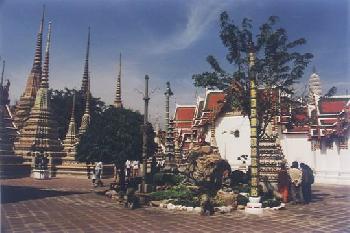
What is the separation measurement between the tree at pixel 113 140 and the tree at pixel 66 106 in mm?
33657

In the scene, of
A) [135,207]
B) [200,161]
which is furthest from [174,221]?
[200,161]

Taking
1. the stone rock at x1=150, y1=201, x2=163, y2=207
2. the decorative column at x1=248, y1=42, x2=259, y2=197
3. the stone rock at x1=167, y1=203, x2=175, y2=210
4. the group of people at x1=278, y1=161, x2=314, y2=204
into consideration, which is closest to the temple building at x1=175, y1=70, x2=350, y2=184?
the group of people at x1=278, y1=161, x2=314, y2=204

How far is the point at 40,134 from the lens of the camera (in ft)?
120

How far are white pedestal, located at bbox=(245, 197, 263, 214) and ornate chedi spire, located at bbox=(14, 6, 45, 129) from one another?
38.3 meters

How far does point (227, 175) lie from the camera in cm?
1902

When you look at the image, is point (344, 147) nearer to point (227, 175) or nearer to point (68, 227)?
point (227, 175)

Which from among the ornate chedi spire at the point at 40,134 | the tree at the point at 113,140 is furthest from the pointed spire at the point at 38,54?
the tree at the point at 113,140

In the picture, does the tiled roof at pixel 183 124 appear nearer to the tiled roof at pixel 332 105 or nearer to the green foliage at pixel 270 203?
the tiled roof at pixel 332 105

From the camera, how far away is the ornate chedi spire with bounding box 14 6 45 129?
47.1 meters

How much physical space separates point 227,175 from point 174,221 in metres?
7.81

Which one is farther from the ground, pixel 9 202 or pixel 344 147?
pixel 344 147

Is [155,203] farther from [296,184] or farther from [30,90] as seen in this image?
[30,90]

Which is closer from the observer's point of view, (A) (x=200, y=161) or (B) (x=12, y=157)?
(A) (x=200, y=161)

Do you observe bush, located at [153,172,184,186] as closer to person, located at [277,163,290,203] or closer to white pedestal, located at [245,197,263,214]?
person, located at [277,163,290,203]
